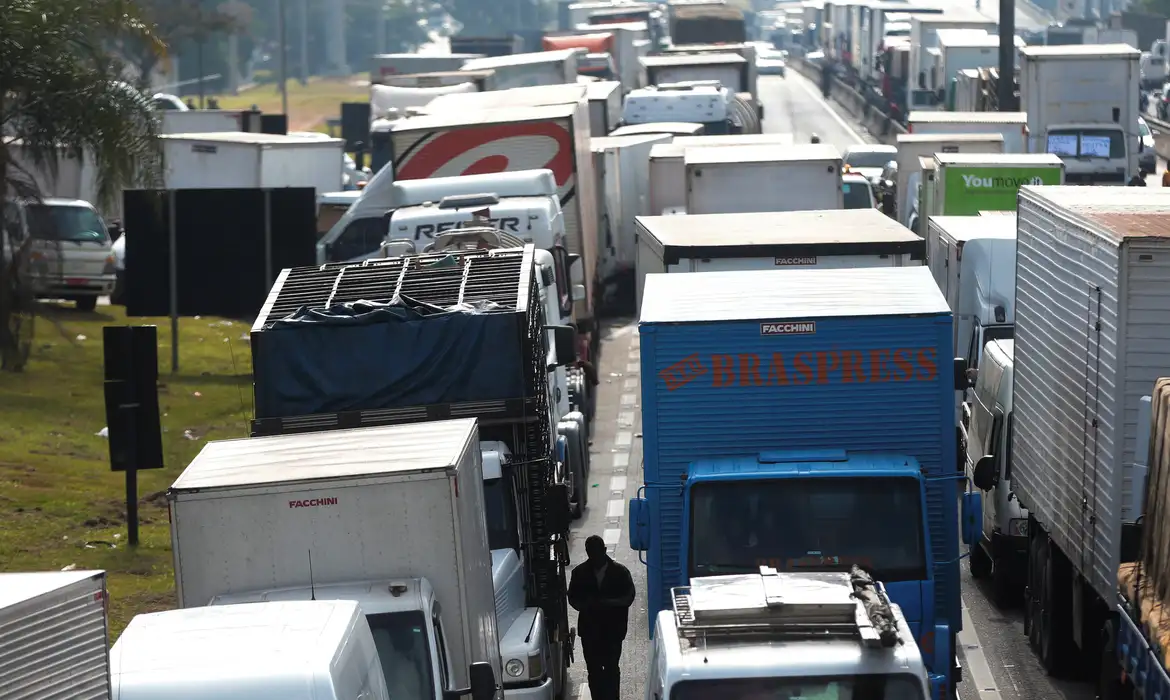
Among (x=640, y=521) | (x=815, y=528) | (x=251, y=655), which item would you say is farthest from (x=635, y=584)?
(x=251, y=655)

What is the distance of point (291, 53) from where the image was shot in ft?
514

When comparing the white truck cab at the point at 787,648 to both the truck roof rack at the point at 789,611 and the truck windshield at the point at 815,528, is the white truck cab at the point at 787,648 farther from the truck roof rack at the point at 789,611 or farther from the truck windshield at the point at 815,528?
the truck windshield at the point at 815,528

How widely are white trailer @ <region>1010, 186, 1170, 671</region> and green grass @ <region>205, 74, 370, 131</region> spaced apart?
83.7 metres

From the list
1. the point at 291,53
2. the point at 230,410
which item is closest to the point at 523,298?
the point at 230,410

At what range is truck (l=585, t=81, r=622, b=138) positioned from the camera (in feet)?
144

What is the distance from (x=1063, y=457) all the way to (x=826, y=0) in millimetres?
86750

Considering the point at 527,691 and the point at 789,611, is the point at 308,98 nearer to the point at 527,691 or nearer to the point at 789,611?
the point at 527,691

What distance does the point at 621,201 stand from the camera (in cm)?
3450

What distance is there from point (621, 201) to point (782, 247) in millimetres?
16880

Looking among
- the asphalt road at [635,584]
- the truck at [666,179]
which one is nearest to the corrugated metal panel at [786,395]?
the asphalt road at [635,584]

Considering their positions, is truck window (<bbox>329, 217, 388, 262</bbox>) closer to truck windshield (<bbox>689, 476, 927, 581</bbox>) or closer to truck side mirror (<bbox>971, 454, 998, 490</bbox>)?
truck side mirror (<bbox>971, 454, 998, 490</bbox>)

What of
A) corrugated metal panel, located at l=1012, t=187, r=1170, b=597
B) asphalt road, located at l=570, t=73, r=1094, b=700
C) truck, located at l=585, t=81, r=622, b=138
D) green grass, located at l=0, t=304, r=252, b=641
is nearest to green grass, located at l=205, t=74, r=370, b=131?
truck, located at l=585, t=81, r=622, b=138

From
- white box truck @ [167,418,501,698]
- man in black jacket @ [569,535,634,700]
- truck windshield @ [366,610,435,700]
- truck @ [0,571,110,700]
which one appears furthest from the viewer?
man in black jacket @ [569,535,634,700]

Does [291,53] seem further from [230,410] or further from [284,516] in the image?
[284,516]
